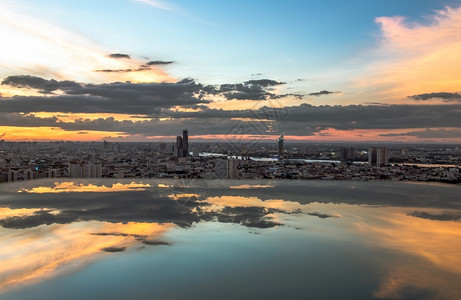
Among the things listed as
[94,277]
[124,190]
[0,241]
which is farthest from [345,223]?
[124,190]

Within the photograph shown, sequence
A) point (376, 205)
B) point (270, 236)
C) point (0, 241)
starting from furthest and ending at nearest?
point (376, 205)
point (270, 236)
point (0, 241)

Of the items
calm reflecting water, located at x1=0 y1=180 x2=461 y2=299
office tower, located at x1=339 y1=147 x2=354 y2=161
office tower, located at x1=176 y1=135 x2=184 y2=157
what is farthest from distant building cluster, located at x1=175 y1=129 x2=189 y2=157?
calm reflecting water, located at x1=0 y1=180 x2=461 y2=299

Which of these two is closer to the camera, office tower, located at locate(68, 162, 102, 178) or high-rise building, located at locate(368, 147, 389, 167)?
office tower, located at locate(68, 162, 102, 178)

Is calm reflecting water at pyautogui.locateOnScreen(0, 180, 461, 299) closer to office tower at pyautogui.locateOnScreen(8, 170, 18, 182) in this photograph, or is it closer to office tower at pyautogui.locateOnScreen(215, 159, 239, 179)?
office tower at pyautogui.locateOnScreen(8, 170, 18, 182)

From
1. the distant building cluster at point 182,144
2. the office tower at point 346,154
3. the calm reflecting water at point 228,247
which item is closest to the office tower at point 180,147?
the distant building cluster at point 182,144

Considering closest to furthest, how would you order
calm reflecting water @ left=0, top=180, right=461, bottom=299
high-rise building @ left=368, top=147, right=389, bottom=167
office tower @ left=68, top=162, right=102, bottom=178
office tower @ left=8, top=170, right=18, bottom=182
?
calm reflecting water @ left=0, top=180, right=461, bottom=299, office tower @ left=8, top=170, right=18, bottom=182, office tower @ left=68, top=162, right=102, bottom=178, high-rise building @ left=368, top=147, right=389, bottom=167

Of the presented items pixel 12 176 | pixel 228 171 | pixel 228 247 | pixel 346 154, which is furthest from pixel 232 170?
pixel 346 154

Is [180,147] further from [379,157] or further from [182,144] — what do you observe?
[379,157]

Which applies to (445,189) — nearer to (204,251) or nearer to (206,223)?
(206,223)
